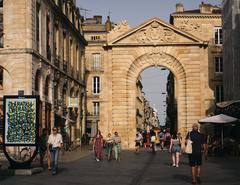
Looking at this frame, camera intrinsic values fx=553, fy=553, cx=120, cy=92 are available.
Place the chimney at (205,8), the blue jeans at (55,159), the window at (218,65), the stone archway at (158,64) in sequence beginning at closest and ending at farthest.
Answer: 1. the blue jeans at (55,159)
2. the stone archway at (158,64)
3. the window at (218,65)
4. the chimney at (205,8)

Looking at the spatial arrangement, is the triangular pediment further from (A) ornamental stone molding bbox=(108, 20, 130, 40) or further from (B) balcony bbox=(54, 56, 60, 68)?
(B) balcony bbox=(54, 56, 60, 68)

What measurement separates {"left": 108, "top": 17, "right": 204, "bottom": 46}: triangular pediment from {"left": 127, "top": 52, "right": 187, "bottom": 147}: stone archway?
127cm

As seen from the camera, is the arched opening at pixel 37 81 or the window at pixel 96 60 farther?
the window at pixel 96 60

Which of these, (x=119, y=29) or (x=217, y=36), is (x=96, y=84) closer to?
(x=217, y=36)

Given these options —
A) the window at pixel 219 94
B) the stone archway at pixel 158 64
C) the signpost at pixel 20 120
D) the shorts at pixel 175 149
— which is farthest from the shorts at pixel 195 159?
the window at pixel 219 94

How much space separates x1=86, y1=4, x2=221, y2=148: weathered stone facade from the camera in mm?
48812

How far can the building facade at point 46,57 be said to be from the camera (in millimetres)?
32094

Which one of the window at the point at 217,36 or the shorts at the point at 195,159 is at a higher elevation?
the window at the point at 217,36

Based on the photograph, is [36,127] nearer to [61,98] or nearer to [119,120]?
[61,98]

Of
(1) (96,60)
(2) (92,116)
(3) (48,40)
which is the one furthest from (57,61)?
(1) (96,60)

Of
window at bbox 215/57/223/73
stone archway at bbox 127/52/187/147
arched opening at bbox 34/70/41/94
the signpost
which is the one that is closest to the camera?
the signpost

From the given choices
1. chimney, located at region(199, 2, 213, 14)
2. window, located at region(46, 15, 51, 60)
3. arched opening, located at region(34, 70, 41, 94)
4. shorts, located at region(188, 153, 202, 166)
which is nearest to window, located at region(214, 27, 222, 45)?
chimney, located at region(199, 2, 213, 14)

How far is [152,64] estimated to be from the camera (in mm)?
49750

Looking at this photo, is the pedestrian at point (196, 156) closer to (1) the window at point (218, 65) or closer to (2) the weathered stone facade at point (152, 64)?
(2) the weathered stone facade at point (152, 64)
